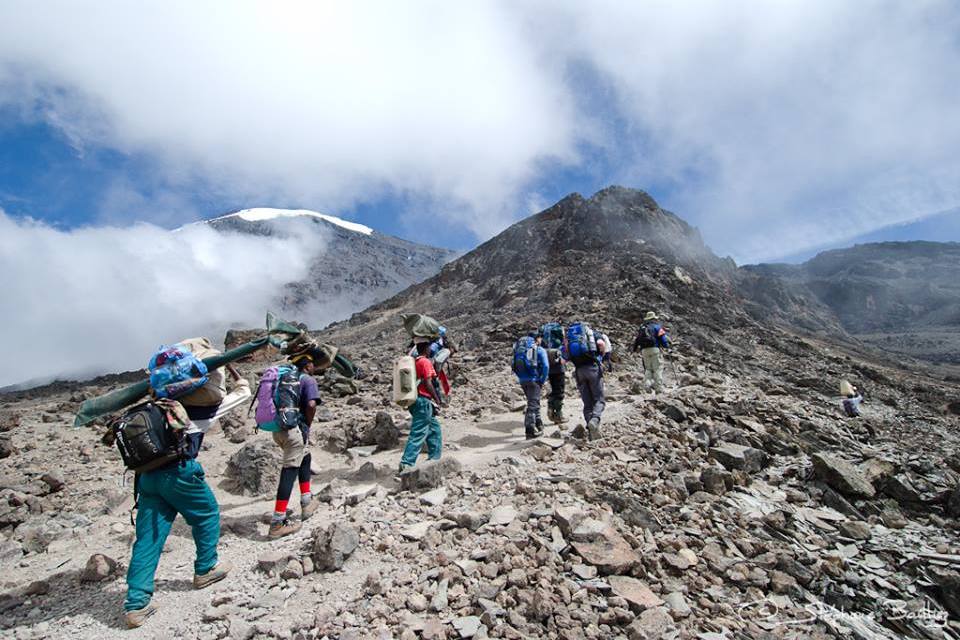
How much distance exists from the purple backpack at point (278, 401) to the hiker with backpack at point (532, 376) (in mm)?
3817

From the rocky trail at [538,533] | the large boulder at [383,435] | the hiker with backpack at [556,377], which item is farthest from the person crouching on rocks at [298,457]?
the hiker with backpack at [556,377]

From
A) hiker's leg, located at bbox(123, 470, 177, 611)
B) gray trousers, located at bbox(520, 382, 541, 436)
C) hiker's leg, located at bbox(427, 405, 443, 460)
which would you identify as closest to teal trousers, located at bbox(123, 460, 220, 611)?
hiker's leg, located at bbox(123, 470, 177, 611)

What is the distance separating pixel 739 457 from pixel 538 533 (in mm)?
3941

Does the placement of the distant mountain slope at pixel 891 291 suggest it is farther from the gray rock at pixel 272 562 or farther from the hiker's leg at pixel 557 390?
the gray rock at pixel 272 562

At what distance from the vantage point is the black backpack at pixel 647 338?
10.5 metres

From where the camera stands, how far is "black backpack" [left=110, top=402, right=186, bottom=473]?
3.53 metres

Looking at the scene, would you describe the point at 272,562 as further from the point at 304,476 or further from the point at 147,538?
the point at 304,476

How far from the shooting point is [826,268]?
11275 centimetres

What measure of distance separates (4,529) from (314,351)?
15.6 ft

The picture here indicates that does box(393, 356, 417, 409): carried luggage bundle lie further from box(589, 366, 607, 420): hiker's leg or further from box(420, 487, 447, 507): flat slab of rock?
box(589, 366, 607, 420): hiker's leg

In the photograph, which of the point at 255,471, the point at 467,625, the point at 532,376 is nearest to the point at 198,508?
the point at 467,625

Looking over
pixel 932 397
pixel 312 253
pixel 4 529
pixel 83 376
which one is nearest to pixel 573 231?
pixel 932 397

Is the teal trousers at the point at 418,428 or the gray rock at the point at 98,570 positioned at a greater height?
the teal trousers at the point at 418,428

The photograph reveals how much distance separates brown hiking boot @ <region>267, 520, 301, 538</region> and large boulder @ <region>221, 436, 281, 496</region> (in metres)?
2.14
